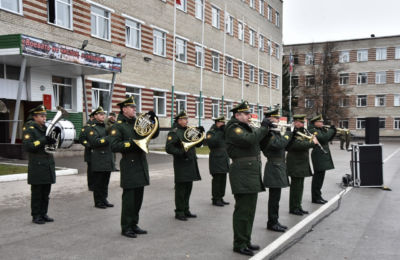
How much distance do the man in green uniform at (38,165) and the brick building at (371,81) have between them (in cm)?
5458

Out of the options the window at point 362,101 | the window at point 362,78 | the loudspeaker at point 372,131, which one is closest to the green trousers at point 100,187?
the loudspeaker at point 372,131

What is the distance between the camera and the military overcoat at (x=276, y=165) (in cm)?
664

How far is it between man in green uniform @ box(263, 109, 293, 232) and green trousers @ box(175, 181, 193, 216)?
166cm

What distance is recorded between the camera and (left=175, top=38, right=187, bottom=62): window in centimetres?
2874

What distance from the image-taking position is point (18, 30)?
16.9 meters

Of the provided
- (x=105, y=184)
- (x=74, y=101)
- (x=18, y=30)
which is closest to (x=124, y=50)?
(x=74, y=101)

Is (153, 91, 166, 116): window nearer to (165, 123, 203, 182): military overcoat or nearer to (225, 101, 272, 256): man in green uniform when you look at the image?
(165, 123, 203, 182): military overcoat

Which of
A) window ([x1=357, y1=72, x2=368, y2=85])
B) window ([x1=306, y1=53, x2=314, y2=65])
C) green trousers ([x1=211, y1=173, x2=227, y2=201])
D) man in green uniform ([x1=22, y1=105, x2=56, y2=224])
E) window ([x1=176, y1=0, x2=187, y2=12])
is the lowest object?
green trousers ([x1=211, y1=173, x2=227, y2=201])

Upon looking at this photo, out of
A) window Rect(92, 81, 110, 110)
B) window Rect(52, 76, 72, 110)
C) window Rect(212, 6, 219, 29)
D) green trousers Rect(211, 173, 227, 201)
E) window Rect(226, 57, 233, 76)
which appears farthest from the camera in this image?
window Rect(226, 57, 233, 76)

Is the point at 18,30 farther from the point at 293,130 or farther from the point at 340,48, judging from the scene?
the point at 340,48

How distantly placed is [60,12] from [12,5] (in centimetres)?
268

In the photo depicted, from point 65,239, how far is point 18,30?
45.4ft

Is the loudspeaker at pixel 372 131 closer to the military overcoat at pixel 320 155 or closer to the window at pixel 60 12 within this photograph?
the military overcoat at pixel 320 155

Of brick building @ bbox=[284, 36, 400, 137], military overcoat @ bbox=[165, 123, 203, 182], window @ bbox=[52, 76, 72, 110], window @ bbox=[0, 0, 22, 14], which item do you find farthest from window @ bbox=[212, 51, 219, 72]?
brick building @ bbox=[284, 36, 400, 137]
